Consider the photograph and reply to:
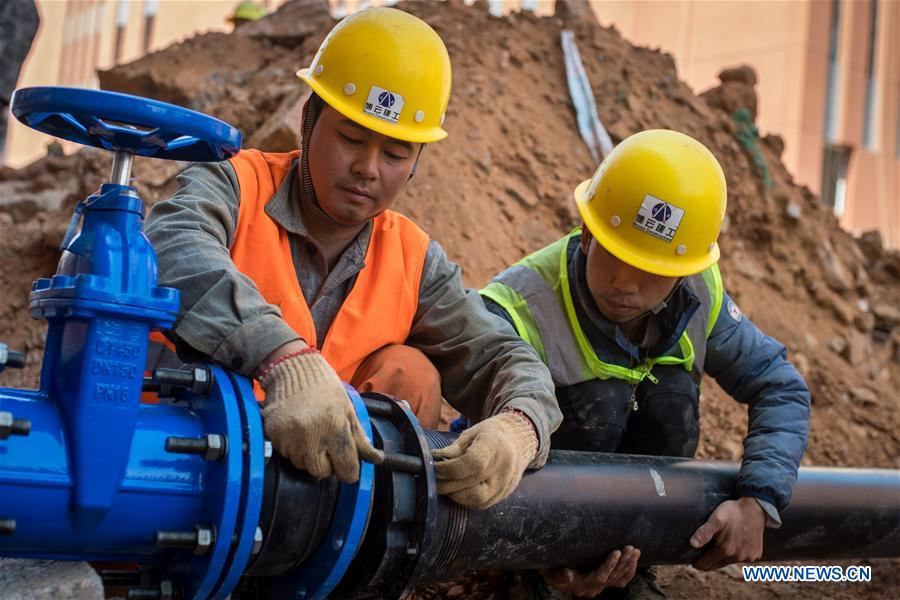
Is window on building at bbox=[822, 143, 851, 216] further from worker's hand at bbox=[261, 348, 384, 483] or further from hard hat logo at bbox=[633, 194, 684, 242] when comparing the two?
worker's hand at bbox=[261, 348, 384, 483]

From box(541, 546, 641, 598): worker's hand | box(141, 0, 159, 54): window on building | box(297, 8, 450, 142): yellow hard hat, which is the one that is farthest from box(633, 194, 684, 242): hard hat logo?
box(141, 0, 159, 54): window on building

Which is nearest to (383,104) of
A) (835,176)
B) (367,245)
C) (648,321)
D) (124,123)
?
(367,245)

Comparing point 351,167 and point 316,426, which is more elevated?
point 351,167

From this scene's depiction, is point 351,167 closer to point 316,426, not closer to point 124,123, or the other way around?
point 124,123

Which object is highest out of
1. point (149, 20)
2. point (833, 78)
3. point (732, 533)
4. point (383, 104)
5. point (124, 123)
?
point (149, 20)

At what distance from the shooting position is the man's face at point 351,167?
241 centimetres

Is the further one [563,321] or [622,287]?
[563,321]

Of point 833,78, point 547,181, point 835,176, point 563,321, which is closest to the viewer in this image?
point 563,321

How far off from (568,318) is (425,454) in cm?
113

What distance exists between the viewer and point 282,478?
179cm

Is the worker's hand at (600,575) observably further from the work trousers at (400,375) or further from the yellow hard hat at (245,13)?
the yellow hard hat at (245,13)

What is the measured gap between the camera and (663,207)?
110 inches

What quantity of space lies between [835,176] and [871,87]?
3.83 feet

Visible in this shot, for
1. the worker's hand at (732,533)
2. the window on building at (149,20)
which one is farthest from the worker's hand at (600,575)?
the window on building at (149,20)
